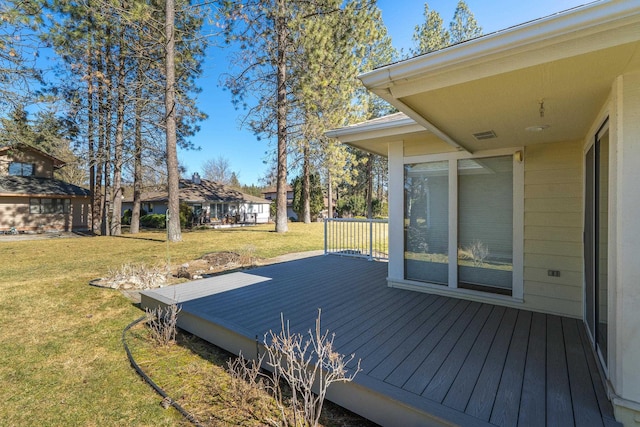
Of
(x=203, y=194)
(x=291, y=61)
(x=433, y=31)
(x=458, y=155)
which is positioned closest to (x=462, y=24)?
(x=433, y=31)

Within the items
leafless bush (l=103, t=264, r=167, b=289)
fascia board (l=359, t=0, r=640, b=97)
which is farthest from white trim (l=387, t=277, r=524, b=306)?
leafless bush (l=103, t=264, r=167, b=289)

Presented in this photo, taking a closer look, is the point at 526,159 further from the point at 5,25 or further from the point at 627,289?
the point at 5,25

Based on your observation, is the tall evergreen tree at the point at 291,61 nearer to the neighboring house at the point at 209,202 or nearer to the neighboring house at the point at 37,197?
the neighboring house at the point at 209,202

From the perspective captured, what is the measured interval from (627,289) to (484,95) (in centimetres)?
151

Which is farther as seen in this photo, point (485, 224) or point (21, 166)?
point (21, 166)

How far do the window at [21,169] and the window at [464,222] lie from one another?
25.0m

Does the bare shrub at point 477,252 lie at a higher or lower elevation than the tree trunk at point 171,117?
lower

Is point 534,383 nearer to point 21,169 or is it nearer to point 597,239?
point 597,239

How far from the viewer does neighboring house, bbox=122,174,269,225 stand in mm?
22748

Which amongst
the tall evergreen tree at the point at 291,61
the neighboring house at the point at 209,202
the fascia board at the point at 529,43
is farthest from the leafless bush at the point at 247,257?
the neighboring house at the point at 209,202

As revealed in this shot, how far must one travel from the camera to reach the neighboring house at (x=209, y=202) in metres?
22.7

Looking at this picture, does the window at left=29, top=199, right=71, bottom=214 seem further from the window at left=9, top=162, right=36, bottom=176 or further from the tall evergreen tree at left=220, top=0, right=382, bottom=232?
the tall evergreen tree at left=220, top=0, right=382, bottom=232

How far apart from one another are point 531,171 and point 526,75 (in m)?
2.24

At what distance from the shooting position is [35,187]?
18.3 m
